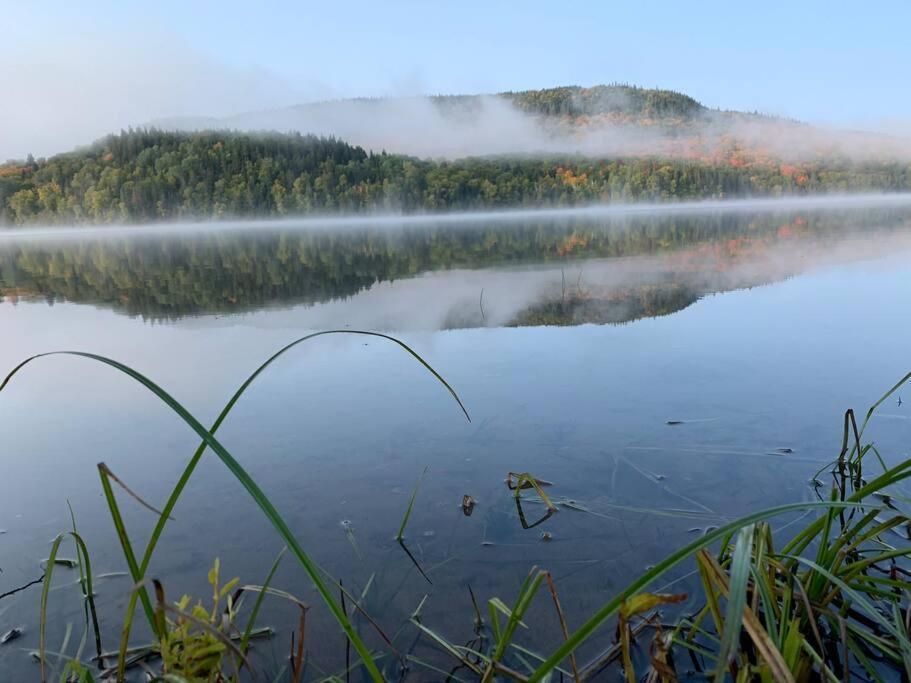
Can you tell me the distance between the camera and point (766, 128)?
641 feet

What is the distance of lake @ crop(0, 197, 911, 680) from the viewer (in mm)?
2730

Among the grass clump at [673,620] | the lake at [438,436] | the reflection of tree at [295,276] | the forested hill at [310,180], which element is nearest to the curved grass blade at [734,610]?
the grass clump at [673,620]

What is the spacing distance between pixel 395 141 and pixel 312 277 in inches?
6794

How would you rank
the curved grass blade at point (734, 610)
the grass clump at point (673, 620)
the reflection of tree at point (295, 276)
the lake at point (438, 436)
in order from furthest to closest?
the reflection of tree at point (295, 276) → the lake at point (438, 436) → the grass clump at point (673, 620) → the curved grass blade at point (734, 610)

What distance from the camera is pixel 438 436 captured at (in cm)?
442

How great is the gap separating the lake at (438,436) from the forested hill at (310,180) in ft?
346

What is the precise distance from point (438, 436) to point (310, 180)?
117912 millimetres

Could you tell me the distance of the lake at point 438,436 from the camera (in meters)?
2.73

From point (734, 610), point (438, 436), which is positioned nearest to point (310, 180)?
point (438, 436)

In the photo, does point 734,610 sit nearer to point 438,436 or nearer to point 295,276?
point 438,436

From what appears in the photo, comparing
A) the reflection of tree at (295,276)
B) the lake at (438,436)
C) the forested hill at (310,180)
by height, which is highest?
the forested hill at (310,180)

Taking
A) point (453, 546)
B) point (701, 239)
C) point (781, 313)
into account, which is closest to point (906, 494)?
point (453, 546)

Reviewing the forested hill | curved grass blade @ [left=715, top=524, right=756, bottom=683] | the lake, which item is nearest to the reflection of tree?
the lake

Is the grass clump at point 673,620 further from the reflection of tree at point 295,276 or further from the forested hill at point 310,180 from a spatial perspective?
the forested hill at point 310,180
